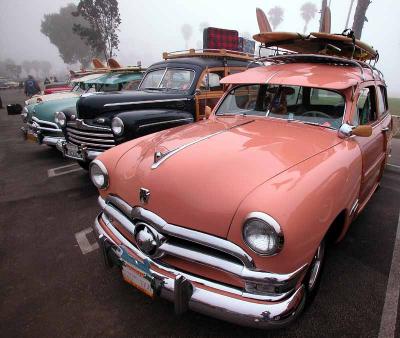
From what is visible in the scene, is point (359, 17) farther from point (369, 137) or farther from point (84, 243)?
point (84, 243)

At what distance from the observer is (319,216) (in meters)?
1.87

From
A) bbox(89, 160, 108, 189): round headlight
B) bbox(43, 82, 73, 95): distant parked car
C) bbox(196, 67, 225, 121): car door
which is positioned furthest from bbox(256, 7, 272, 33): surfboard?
bbox(43, 82, 73, 95): distant parked car

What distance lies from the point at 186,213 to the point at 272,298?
710 mm

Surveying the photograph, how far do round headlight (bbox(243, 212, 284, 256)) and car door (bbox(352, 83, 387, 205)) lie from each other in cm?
165

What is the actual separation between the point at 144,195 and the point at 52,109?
5.40 m

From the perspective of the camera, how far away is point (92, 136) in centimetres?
488

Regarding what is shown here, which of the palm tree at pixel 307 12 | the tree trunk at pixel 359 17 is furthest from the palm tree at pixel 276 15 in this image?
the tree trunk at pixel 359 17

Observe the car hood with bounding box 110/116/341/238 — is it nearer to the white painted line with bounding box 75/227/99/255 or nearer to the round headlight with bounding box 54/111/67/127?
the white painted line with bounding box 75/227/99/255

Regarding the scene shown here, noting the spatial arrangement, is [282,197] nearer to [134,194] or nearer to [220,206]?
[220,206]

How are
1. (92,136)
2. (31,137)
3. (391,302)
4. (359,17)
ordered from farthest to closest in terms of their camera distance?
1. (359,17)
2. (31,137)
3. (92,136)
4. (391,302)

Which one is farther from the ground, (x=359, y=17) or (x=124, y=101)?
(x=359, y=17)

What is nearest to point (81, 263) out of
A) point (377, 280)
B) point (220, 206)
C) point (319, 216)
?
point (220, 206)

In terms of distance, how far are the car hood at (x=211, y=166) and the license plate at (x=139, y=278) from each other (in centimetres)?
46

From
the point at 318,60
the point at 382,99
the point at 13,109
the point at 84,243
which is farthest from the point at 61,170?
the point at 13,109
